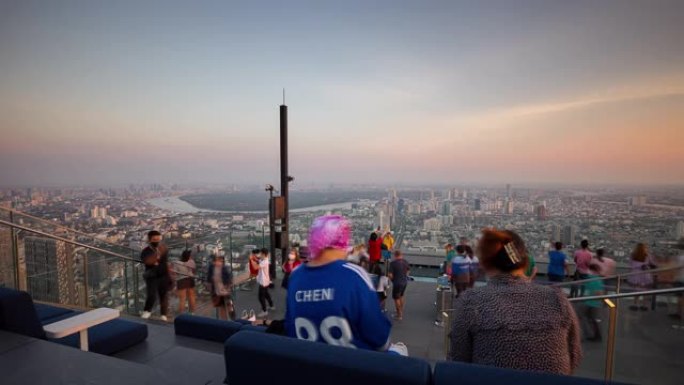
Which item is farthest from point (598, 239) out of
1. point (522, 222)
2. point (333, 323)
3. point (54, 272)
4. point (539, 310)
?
point (54, 272)

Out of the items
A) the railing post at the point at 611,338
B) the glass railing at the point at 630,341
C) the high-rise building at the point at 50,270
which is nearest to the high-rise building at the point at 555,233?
the glass railing at the point at 630,341

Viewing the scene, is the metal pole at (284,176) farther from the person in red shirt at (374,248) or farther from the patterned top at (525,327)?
the patterned top at (525,327)

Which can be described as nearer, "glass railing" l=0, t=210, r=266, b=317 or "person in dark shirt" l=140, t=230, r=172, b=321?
"glass railing" l=0, t=210, r=266, b=317

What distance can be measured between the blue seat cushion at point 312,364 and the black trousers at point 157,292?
16.7ft

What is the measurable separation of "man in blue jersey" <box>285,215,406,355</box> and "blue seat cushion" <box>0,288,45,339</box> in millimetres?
2895

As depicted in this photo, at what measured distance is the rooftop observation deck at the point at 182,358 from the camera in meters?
2.21

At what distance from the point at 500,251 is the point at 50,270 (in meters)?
6.99

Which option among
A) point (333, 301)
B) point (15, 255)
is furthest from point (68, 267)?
point (333, 301)

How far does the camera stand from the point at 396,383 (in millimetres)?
Answer: 1371

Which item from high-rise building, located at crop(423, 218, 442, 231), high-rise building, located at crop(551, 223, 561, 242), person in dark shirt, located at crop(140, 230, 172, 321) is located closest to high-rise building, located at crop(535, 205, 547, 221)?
high-rise building, located at crop(551, 223, 561, 242)

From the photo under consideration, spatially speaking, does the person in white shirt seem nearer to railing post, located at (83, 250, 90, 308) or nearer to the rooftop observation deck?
the rooftop observation deck

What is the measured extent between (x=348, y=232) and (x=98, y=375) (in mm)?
2011

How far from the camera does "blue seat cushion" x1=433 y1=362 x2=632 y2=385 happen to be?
1250 millimetres

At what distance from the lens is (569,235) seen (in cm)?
820
